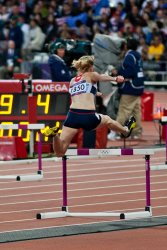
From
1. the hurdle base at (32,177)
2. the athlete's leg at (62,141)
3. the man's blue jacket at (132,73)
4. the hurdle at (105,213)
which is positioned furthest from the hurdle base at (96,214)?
the man's blue jacket at (132,73)

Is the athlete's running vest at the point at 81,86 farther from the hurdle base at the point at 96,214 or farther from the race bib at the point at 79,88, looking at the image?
the hurdle base at the point at 96,214

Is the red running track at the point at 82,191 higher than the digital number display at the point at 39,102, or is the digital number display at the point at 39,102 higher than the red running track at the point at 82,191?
the digital number display at the point at 39,102

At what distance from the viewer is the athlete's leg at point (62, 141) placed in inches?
583

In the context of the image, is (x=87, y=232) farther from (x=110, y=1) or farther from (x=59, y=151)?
(x=110, y=1)

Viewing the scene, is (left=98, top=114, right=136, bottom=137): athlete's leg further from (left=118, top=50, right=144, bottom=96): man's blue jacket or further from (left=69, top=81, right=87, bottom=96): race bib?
(left=118, top=50, right=144, bottom=96): man's blue jacket

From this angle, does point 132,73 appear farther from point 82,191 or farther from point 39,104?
point 82,191

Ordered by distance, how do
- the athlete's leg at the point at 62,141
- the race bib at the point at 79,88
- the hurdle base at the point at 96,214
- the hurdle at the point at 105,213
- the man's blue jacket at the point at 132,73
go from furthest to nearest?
the man's blue jacket at the point at 132,73 < the race bib at the point at 79,88 < the athlete's leg at the point at 62,141 < the hurdle base at the point at 96,214 < the hurdle at the point at 105,213

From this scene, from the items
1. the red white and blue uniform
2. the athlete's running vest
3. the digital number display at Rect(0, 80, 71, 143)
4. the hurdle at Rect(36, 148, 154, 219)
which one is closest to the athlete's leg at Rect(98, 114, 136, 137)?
the red white and blue uniform

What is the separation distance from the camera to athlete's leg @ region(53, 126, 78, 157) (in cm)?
1480

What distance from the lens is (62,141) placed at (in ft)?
48.9

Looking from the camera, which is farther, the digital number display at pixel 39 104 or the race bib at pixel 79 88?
the digital number display at pixel 39 104

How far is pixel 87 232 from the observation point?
1291 centimetres

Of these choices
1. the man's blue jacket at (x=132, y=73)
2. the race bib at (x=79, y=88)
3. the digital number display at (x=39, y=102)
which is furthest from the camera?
the man's blue jacket at (x=132, y=73)

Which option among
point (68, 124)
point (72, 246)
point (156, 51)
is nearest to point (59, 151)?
point (68, 124)
